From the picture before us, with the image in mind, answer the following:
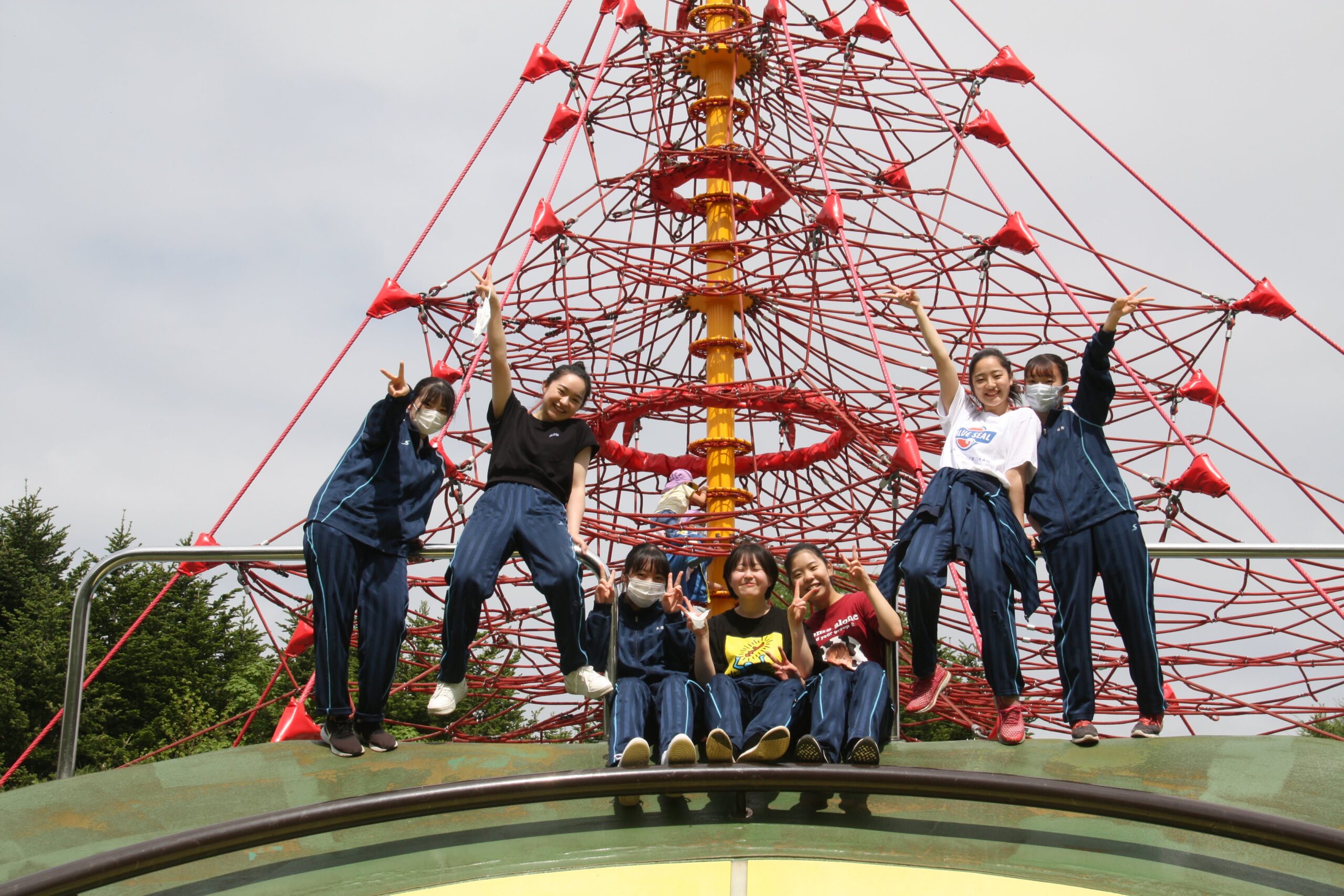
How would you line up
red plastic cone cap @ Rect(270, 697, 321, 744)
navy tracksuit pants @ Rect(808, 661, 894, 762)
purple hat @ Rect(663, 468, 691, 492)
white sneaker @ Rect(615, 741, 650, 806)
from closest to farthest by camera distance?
white sneaker @ Rect(615, 741, 650, 806) → navy tracksuit pants @ Rect(808, 661, 894, 762) → red plastic cone cap @ Rect(270, 697, 321, 744) → purple hat @ Rect(663, 468, 691, 492)

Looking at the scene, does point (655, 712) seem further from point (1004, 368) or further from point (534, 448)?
point (1004, 368)

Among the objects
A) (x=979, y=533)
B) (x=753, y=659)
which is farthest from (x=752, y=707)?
(x=979, y=533)

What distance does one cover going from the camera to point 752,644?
4.69m

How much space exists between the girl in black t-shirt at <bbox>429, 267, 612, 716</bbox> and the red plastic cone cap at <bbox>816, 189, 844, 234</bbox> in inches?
197

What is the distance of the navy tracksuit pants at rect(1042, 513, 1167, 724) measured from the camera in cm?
460

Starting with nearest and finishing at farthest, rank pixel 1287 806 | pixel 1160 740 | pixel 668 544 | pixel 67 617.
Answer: pixel 1287 806 < pixel 1160 740 < pixel 668 544 < pixel 67 617

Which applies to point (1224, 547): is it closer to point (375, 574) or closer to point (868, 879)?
point (868, 879)

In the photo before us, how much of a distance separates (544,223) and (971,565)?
6379 millimetres

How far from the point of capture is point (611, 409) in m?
11.5

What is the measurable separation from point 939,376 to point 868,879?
2.35m

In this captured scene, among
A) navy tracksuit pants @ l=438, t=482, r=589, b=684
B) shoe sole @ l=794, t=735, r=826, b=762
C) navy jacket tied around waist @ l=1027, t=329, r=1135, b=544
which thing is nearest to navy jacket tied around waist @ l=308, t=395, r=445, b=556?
navy tracksuit pants @ l=438, t=482, r=589, b=684

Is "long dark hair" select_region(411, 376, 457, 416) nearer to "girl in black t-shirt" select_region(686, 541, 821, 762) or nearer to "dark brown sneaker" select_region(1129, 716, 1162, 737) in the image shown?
"girl in black t-shirt" select_region(686, 541, 821, 762)

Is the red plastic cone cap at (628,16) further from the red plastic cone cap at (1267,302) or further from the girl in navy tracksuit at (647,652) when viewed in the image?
the girl in navy tracksuit at (647,652)

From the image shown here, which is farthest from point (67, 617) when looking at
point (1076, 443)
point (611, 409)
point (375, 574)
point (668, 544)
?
point (1076, 443)
